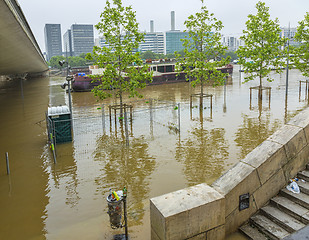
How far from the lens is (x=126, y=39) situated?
19.0 metres

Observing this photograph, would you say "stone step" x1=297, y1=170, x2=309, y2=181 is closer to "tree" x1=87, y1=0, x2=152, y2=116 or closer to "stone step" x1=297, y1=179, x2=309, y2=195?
"stone step" x1=297, y1=179, x2=309, y2=195

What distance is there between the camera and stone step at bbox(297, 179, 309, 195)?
273 inches

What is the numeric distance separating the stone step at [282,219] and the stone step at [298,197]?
1.52ft

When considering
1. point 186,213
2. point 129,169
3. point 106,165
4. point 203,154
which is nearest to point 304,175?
point 186,213

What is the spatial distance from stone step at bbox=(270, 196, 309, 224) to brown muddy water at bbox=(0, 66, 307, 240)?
1266mm

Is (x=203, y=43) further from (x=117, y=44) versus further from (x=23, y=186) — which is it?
(x=23, y=186)

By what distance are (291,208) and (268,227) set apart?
75 centimetres

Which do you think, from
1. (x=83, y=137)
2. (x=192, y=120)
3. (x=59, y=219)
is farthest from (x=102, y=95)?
(x=59, y=219)

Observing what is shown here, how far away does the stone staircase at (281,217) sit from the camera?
6.19 meters

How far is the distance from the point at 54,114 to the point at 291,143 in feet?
38.7

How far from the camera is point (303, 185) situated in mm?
7113

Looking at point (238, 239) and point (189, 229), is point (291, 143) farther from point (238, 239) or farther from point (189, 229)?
point (189, 229)

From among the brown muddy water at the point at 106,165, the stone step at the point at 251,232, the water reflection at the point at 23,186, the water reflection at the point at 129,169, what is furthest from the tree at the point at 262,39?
the stone step at the point at 251,232

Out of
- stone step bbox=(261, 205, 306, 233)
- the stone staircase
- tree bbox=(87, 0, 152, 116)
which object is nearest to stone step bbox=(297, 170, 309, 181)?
the stone staircase
